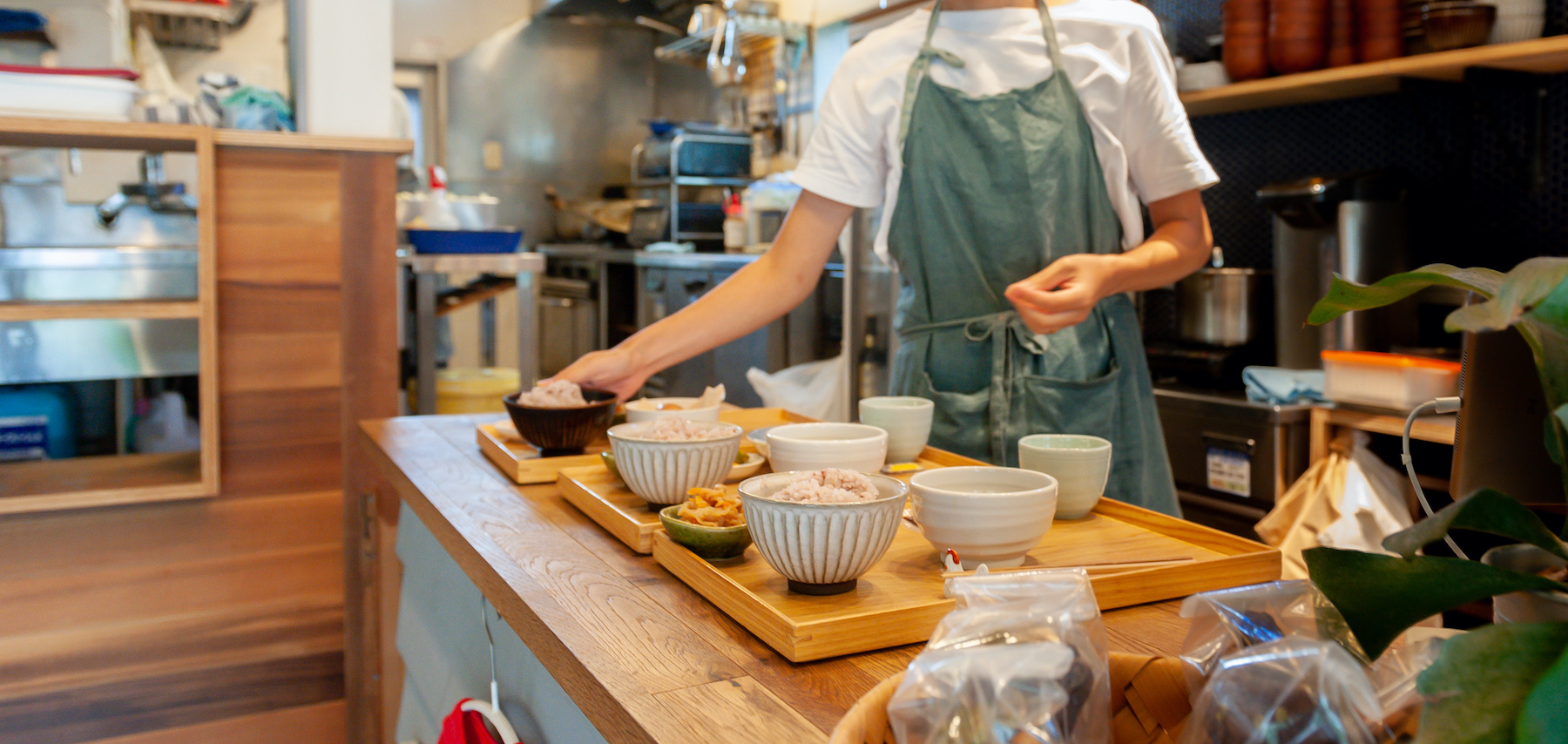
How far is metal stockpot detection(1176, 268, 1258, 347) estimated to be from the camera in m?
2.83

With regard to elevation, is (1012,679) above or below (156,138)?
below

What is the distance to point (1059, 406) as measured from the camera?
5.31 ft

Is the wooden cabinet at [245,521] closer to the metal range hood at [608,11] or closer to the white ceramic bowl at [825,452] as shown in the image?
the white ceramic bowl at [825,452]

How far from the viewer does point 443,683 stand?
1377 mm

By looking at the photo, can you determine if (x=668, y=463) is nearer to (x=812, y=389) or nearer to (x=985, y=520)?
(x=985, y=520)

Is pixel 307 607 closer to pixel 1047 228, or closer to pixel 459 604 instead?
pixel 459 604

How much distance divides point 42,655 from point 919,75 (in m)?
1.98

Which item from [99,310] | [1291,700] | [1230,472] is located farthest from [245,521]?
[1291,700]

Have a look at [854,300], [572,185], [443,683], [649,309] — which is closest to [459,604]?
[443,683]

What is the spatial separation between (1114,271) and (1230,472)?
4.44ft

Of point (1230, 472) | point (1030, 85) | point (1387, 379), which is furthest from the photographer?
point (1230, 472)

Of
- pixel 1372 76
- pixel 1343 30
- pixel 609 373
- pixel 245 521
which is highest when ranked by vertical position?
pixel 1343 30

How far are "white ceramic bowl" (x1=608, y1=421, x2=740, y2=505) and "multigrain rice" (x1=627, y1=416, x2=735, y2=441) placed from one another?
0.05ft

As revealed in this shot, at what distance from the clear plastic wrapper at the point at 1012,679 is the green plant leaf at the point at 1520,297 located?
205 millimetres
